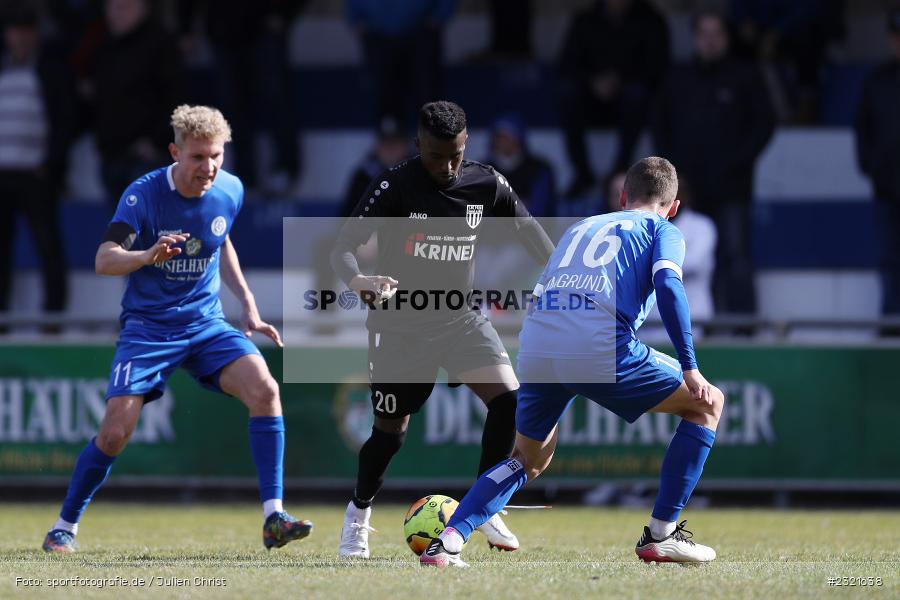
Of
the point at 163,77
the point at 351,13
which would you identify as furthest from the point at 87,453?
the point at 351,13

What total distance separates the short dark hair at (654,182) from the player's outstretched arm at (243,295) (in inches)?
82.3

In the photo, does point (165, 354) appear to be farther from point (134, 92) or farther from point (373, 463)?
point (134, 92)

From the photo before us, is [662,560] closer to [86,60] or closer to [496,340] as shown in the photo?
[496,340]

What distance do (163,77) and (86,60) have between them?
4.83 ft

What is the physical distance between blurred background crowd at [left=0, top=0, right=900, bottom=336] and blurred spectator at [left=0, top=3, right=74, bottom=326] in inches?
0.7

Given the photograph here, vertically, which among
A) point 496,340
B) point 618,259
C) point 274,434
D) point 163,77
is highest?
point 163,77

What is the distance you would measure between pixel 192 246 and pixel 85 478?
1.34 meters

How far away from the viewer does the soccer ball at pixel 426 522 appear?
22.7ft

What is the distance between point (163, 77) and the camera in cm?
1241

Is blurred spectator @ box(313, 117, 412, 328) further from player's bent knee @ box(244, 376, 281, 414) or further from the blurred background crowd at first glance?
player's bent knee @ box(244, 376, 281, 414)

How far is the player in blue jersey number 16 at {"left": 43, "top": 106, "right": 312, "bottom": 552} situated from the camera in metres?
7.21

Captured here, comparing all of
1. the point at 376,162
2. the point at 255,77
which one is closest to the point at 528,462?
the point at 376,162

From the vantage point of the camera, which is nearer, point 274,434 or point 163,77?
point 274,434

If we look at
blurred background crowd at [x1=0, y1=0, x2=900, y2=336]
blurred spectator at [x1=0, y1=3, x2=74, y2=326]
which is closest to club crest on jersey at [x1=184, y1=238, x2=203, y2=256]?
blurred background crowd at [x1=0, y1=0, x2=900, y2=336]
